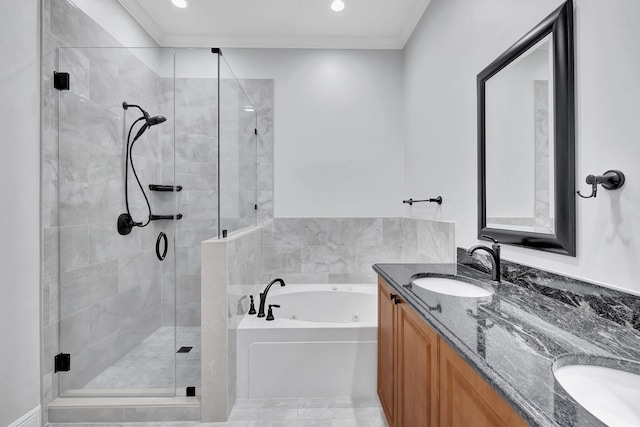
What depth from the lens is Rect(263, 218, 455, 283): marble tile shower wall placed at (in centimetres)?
292

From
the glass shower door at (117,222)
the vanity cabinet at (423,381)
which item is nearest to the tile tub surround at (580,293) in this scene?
the vanity cabinet at (423,381)

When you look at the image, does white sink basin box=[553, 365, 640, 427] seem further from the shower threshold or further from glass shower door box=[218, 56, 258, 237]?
the shower threshold

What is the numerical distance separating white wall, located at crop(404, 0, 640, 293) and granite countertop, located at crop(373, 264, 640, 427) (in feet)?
0.50

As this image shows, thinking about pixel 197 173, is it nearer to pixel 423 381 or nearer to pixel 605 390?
pixel 423 381

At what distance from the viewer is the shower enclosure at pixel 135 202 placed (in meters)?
1.81

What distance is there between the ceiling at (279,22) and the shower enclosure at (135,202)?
638mm

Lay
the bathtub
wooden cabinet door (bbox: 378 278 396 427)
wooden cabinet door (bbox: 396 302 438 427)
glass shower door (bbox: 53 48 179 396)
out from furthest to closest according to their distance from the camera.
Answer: the bathtub < glass shower door (bbox: 53 48 179 396) < wooden cabinet door (bbox: 378 278 396 427) < wooden cabinet door (bbox: 396 302 438 427)

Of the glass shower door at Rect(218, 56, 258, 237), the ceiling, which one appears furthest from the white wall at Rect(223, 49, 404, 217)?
the glass shower door at Rect(218, 56, 258, 237)

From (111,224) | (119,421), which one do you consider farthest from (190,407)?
(111,224)

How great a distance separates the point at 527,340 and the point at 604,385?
0.54ft

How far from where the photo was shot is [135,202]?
2195 millimetres

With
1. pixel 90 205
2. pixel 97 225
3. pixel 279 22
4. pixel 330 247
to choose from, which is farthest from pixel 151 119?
pixel 330 247

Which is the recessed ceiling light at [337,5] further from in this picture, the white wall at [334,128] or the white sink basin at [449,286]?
the white sink basin at [449,286]

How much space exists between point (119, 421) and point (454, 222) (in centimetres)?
236
